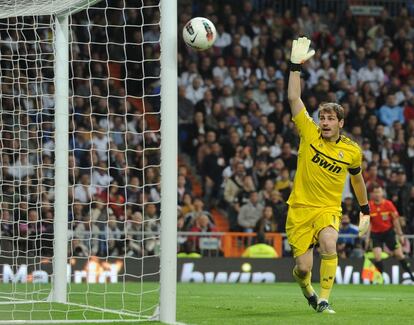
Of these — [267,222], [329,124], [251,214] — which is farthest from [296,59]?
[251,214]

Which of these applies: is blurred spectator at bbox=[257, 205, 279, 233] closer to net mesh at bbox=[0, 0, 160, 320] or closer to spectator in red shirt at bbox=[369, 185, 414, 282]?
net mesh at bbox=[0, 0, 160, 320]

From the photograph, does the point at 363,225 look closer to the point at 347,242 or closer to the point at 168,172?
the point at 168,172

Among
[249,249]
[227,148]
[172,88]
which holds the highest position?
[172,88]

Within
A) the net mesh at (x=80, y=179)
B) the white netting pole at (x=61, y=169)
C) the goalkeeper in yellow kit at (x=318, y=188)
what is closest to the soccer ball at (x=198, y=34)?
the net mesh at (x=80, y=179)

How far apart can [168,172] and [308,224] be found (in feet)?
6.53

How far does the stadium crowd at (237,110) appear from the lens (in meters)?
20.4

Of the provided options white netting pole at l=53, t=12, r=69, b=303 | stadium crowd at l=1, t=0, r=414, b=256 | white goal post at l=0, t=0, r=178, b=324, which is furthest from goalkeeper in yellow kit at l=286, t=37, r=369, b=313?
stadium crowd at l=1, t=0, r=414, b=256

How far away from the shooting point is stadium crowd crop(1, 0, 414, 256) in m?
20.4

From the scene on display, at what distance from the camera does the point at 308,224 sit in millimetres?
10438

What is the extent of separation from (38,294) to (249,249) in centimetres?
800

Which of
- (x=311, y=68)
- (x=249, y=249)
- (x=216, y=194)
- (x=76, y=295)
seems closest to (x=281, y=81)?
(x=311, y=68)

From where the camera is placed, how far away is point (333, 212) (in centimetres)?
1046

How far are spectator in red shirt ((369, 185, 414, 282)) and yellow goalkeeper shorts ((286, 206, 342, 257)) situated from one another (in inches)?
360

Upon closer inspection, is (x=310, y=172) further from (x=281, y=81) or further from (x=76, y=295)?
(x=281, y=81)
